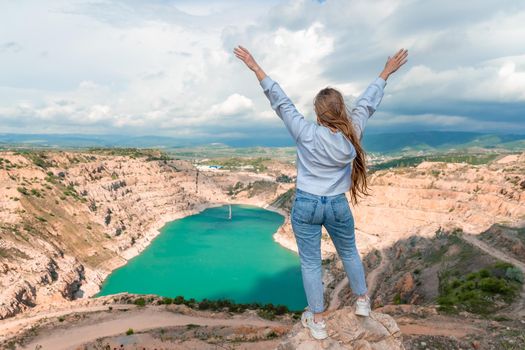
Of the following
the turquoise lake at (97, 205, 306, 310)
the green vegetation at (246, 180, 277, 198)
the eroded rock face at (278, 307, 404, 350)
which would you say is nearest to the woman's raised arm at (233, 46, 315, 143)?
the eroded rock face at (278, 307, 404, 350)

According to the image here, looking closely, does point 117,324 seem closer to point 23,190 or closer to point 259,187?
point 23,190

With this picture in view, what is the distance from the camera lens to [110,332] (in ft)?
87.4

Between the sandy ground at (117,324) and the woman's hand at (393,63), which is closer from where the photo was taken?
the woman's hand at (393,63)

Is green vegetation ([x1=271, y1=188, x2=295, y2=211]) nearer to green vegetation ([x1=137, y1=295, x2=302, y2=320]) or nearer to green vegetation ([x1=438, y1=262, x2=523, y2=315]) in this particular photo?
green vegetation ([x1=137, y1=295, x2=302, y2=320])

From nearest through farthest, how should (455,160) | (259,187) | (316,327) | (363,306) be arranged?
(316,327)
(363,306)
(455,160)
(259,187)

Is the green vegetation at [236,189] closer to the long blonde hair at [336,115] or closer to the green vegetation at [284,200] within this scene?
the green vegetation at [284,200]

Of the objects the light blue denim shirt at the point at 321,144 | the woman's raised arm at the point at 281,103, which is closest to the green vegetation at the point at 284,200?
the light blue denim shirt at the point at 321,144

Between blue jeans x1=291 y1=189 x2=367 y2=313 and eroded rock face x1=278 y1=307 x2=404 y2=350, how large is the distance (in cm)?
111

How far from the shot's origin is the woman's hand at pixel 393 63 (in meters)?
5.12

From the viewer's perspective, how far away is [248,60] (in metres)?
4.79

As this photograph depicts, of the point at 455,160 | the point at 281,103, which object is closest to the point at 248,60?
the point at 281,103

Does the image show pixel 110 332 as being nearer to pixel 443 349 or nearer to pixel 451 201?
pixel 443 349

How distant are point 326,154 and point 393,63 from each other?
5.81 ft

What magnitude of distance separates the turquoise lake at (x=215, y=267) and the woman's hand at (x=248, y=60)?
43883mm
